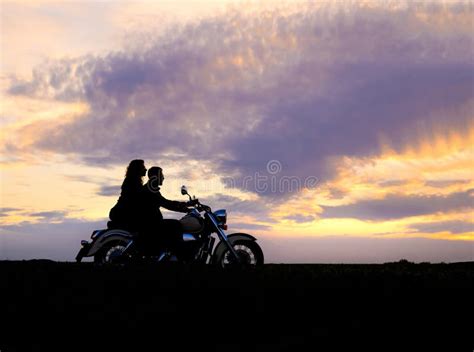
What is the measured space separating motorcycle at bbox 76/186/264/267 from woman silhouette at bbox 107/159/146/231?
0.19m

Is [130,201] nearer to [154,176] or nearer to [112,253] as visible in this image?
[154,176]

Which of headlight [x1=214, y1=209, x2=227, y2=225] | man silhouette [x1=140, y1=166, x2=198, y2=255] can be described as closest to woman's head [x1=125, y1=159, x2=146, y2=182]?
man silhouette [x1=140, y1=166, x2=198, y2=255]

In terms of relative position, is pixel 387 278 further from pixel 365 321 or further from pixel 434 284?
pixel 365 321

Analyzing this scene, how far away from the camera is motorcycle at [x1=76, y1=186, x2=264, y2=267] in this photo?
39.7ft

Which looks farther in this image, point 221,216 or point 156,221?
point 221,216

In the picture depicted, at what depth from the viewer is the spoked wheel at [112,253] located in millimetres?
12227

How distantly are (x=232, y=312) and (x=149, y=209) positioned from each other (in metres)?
4.53

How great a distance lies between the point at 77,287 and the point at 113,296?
1.04 m

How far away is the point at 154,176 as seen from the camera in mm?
12039

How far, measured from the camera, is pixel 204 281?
9.67m

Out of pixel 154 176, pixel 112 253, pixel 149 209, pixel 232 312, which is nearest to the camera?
pixel 232 312

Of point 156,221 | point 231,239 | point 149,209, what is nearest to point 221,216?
point 231,239

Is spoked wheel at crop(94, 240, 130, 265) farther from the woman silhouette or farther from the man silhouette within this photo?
the man silhouette

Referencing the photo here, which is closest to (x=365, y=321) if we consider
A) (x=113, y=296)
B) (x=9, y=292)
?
(x=113, y=296)
